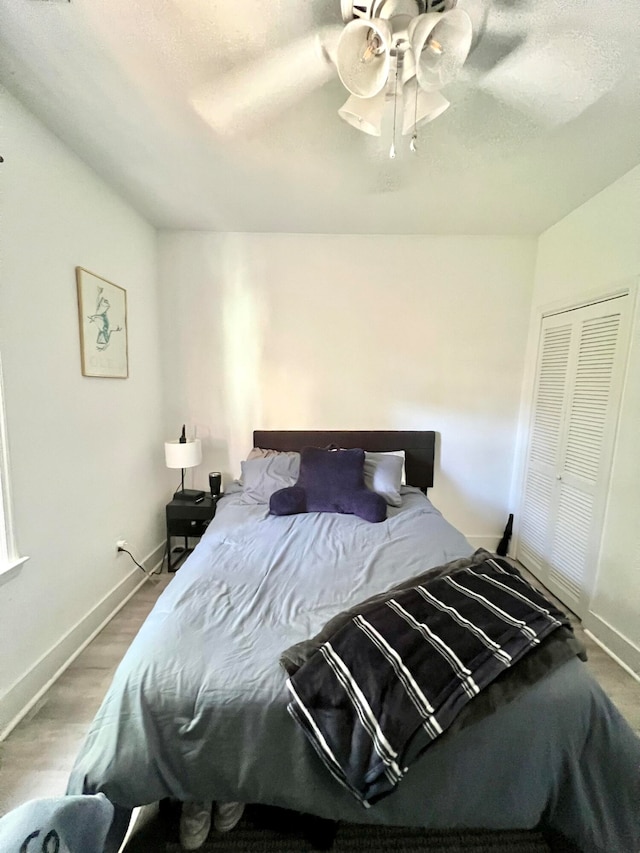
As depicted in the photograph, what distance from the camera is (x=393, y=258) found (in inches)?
106

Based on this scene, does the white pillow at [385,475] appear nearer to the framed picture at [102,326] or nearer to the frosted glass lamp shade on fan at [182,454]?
the frosted glass lamp shade on fan at [182,454]

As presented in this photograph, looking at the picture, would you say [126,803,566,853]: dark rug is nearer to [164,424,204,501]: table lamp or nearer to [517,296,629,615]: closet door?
[517,296,629,615]: closet door

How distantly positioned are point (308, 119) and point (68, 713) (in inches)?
110

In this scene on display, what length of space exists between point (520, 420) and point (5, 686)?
138 inches

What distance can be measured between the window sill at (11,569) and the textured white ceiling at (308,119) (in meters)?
1.94

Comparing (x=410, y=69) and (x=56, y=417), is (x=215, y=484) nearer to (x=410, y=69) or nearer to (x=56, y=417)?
(x=56, y=417)

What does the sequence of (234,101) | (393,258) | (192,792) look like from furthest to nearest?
(393,258) → (234,101) → (192,792)

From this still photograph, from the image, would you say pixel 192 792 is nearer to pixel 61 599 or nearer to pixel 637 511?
pixel 61 599

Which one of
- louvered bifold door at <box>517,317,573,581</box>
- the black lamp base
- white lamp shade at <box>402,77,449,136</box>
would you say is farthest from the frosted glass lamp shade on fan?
louvered bifold door at <box>517,317,573,581</box>

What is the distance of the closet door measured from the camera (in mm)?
1960

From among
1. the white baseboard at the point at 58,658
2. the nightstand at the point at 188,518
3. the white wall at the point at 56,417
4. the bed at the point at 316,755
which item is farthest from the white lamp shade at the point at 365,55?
the white baseboard at the point at 58,658

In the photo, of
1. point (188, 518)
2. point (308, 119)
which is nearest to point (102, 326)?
point (188, 518)

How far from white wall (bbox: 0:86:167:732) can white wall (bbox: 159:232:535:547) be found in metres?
0.55

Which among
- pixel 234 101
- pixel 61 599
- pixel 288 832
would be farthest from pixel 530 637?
pixel 234 101
